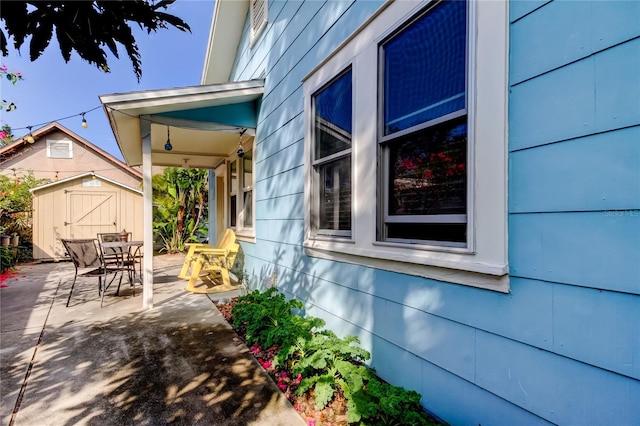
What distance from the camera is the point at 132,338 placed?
327 cm

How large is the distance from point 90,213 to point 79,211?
0.30 metres

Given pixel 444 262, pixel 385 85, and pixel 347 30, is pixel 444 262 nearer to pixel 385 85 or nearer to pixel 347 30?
pixel 385 85

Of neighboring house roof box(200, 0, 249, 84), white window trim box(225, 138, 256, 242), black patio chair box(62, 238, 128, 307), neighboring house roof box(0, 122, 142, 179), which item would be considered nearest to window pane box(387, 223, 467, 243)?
white window trim box(225, 138, 256, 242)

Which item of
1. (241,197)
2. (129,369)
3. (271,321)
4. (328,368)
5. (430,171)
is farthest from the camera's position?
(241,197)

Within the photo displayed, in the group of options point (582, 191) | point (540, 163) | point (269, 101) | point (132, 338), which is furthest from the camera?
point (269, 101)

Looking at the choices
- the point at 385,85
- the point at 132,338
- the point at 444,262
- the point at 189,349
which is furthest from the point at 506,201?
the point at 132,338

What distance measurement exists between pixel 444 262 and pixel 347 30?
2.12 meters

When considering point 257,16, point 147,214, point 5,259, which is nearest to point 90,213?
point 5,259

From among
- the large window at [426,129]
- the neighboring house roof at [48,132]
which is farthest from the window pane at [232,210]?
the neighboring house roof at [48,132]

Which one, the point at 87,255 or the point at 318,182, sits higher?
the point at 318,182

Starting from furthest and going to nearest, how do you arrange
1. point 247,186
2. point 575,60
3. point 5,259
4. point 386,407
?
point 5,259 < point 247,186 < point 386,407 < point 575,60

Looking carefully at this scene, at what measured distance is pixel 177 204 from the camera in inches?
436

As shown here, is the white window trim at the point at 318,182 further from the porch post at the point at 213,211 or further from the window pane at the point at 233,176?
the porch post at the point at 213,211

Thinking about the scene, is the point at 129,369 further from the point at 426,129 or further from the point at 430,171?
the point at 426,129
